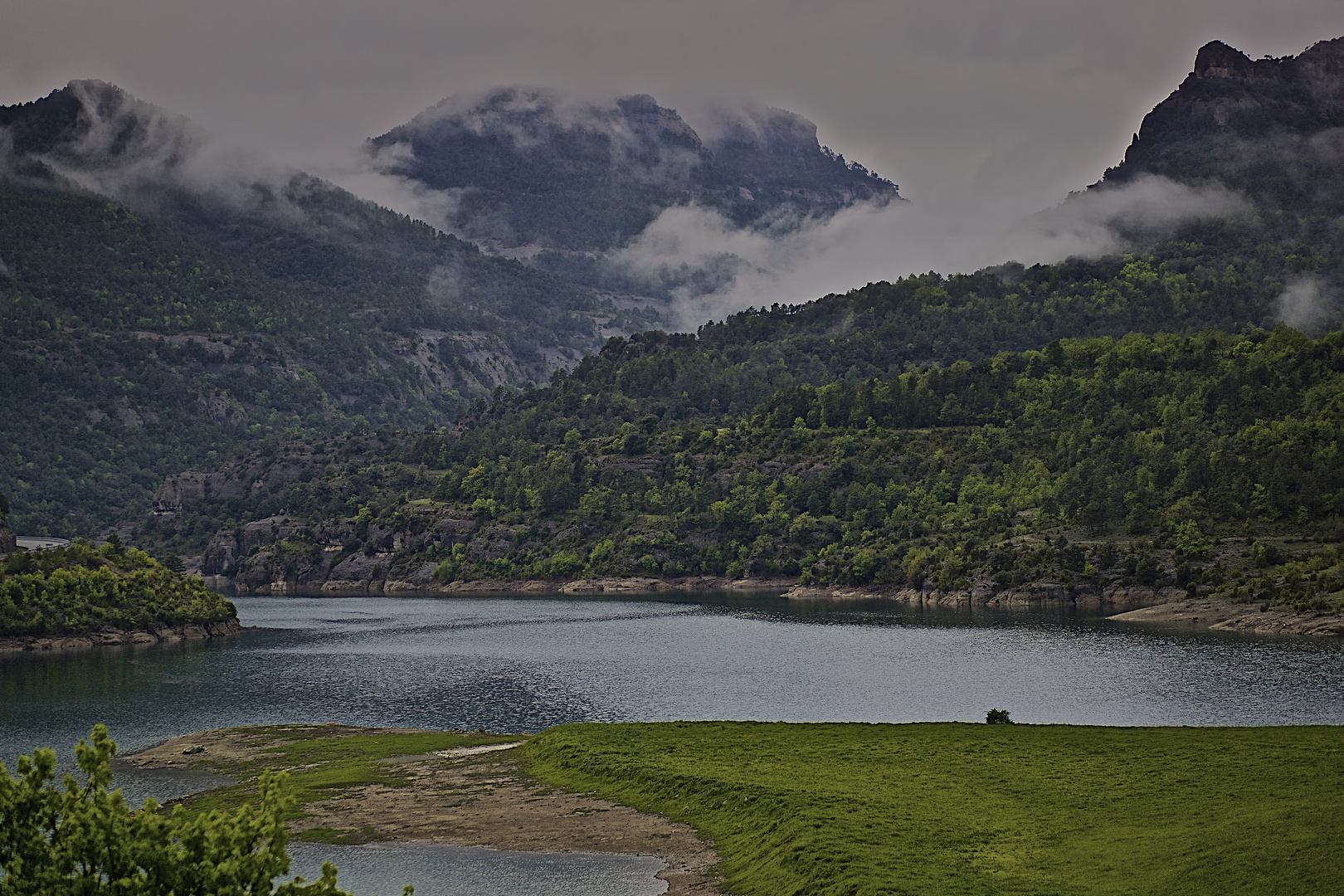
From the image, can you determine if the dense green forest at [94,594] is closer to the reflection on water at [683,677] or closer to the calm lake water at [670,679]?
the reflection on water at [683,677]

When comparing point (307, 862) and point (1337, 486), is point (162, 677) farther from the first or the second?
point (1337, 486)

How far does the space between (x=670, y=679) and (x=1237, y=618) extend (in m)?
60.1

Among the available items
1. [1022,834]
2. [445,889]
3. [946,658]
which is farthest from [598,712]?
[1022,834]

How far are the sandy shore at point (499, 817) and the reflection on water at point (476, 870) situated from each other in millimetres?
752

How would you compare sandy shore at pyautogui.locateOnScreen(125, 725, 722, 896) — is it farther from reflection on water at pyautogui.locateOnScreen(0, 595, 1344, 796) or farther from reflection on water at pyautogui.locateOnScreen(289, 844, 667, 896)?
reflection on water at pyautogui.locateOnScreen(0, 595, 1344, 796)

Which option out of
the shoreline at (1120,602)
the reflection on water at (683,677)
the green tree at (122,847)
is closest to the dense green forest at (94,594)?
the reflection on water at (683,677)

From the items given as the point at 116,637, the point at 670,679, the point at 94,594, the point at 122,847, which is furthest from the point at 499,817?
the point at 94,594

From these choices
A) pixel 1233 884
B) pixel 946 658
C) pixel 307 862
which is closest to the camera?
pixel 1233 884

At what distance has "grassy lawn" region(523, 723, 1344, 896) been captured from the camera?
29.1 m

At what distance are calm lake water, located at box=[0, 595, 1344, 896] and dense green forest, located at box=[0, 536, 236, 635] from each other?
6045mm

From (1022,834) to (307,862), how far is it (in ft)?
73.0

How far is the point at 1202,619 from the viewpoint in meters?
126

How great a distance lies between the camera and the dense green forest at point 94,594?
423 feet

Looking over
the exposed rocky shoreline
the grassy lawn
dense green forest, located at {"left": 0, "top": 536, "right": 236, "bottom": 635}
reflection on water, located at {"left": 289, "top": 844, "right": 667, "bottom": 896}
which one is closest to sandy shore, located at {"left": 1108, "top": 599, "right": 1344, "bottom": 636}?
the grassy lawn
